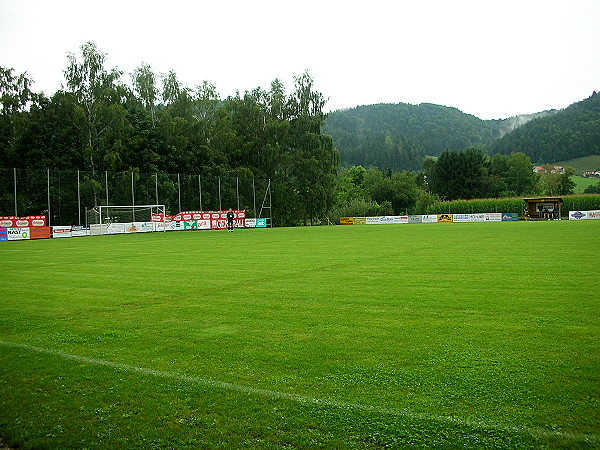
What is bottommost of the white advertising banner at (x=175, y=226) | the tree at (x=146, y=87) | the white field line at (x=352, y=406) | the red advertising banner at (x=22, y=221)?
the white field line at (x=352, y=406)

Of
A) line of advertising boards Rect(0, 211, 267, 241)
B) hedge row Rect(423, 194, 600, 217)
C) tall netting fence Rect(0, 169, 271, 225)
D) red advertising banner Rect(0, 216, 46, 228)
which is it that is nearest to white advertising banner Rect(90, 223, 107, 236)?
→ line of advertising boards Rect(0, 211, 267, 241)

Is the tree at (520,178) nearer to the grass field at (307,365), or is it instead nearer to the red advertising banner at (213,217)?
the red advertising banner at (213,217)

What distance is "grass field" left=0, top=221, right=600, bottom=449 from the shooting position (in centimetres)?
381

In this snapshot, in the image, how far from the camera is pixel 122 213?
149ft

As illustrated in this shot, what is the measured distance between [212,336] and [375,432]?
130 inches

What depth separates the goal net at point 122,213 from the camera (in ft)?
143

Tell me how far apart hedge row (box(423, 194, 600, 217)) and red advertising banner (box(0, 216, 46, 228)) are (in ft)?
174

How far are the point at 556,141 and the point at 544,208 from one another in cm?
10188

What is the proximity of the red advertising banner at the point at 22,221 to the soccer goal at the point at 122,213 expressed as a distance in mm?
5041

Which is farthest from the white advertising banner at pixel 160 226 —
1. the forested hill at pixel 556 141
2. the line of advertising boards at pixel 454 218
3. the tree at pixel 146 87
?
the forested hill at pixel 556 141

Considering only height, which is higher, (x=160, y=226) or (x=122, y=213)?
(x=122, y=213)

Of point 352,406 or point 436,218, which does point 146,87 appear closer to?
point 436,218

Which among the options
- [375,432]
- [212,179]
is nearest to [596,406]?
[375,432]

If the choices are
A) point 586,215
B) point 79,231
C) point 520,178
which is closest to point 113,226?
point 79,231
